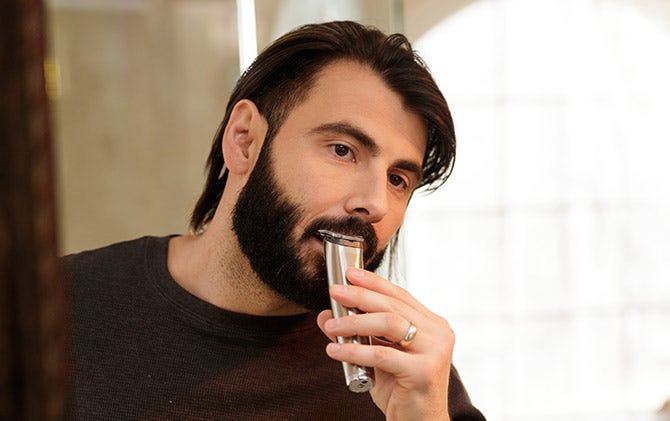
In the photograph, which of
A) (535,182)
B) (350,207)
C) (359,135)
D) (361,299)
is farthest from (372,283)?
(535,182)

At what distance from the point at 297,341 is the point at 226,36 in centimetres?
118

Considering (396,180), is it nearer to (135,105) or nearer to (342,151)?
(342,151)

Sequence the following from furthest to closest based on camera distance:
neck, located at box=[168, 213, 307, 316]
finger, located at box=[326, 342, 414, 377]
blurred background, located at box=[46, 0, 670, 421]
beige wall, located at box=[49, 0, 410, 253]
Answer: beige wall, located at box=[49, 0, 410, 253], blurred background, located at box=[46, 0, 670, 421], neck, located at box=[168, 213, 307, 316], finger, located at box=[326, 342, 414, 377]

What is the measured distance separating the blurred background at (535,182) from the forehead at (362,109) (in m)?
0.73

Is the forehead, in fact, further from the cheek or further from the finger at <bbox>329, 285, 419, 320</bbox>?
the finger at <bbox>329, 285, 419, 320</bbox>

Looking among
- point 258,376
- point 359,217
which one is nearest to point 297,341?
point 258,376

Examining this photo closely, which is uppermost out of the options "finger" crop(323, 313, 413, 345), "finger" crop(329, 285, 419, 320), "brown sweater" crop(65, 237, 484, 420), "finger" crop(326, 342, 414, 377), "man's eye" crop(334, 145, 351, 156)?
"man's eye" crop(334, 145, 351, 156)

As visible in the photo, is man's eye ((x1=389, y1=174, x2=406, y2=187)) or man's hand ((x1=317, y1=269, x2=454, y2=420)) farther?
man's eye ((x1=389, y1=174, x2=406, y2=187))

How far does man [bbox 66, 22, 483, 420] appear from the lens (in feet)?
3.21

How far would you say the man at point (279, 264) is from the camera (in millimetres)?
979

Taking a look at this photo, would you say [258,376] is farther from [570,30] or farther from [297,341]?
[570,30]

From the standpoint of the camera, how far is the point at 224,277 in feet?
3.57

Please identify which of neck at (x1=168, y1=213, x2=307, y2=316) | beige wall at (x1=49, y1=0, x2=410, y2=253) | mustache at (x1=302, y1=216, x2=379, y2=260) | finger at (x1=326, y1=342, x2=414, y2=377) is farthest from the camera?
beige wall at (x1=49, y1=0, x2=410, y2=253)

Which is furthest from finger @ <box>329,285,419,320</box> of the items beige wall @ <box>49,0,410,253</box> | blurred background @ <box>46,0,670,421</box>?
beige wall @ <box>49,0,410,253</box>
